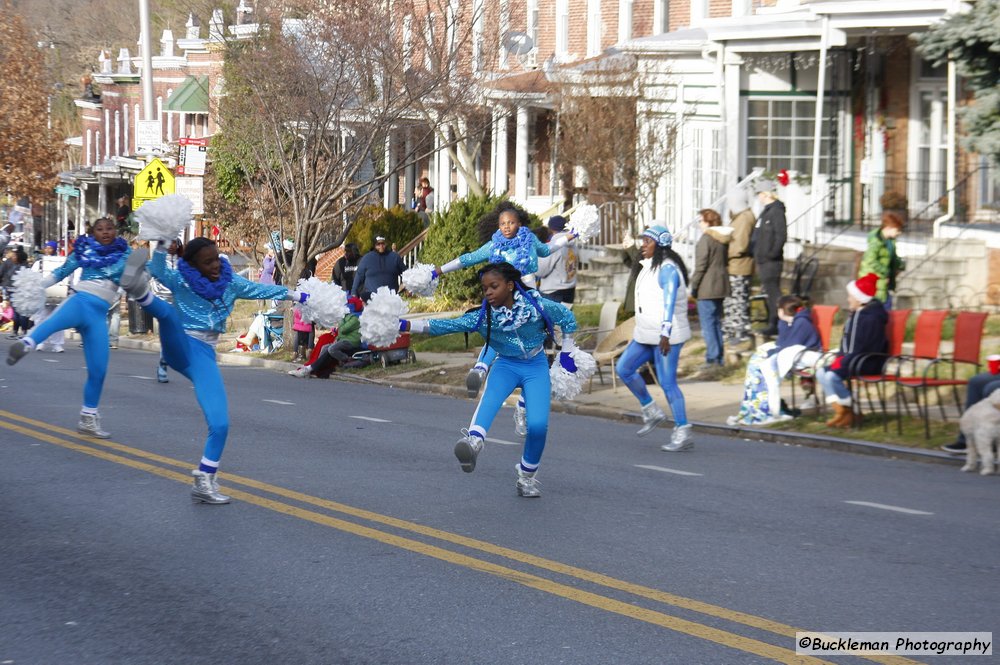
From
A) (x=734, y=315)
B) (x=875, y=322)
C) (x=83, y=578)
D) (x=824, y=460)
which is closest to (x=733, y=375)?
(x=734, y=315)

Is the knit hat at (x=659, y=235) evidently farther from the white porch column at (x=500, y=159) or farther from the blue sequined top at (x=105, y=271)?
the white porch column at (x=500, y=159)

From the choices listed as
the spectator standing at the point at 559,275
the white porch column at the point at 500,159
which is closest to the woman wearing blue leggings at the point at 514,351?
the spectator standing at the point at 559,275

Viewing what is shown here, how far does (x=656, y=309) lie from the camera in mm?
13555

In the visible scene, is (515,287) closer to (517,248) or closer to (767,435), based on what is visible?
(517,248)

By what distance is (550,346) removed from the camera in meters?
10.6

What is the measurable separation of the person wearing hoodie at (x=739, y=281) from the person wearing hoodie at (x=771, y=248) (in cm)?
14

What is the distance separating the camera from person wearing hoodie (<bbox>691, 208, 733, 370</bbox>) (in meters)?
19.2

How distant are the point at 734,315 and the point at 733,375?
1482 millimetres

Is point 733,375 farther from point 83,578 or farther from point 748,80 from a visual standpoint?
point 83,578

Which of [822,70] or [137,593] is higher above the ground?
[822,70]

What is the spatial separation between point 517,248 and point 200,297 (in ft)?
12.9

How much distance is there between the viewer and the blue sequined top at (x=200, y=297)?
10.2 meters

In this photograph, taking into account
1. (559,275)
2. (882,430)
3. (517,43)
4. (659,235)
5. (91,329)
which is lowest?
(882,430)

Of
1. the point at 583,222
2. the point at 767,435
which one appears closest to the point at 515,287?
the point at 583,222
